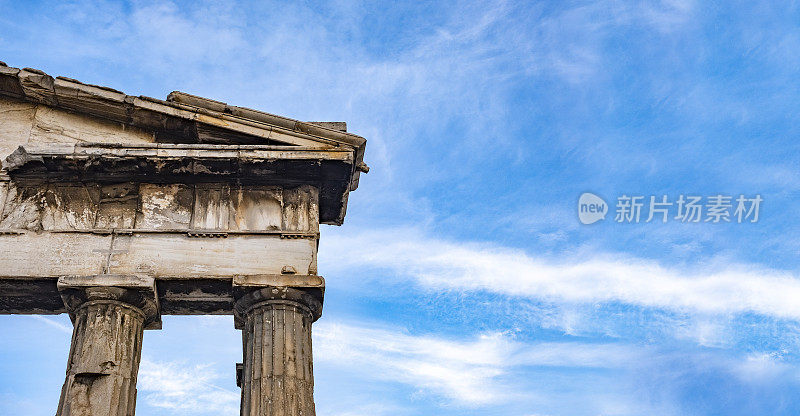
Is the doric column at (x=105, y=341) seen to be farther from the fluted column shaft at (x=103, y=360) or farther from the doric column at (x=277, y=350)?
the doric column at (x=277, y=350)

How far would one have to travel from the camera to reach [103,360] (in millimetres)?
12594

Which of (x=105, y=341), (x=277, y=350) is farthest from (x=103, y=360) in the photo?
(x=277, y=350)

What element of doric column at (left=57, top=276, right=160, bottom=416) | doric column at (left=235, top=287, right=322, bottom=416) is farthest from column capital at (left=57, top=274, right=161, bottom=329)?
doric column at (left=235, top=287, right=322, bottom=416)

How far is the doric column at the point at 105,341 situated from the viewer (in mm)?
12242

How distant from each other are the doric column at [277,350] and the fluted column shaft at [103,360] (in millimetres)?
1791

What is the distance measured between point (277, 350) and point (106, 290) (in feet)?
10.1

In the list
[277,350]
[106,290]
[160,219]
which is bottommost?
[277,350]

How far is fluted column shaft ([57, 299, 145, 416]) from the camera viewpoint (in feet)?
40.0

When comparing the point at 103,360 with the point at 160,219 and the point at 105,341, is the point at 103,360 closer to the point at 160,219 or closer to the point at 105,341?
the point at 105,341

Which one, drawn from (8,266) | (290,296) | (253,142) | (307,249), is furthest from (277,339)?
(8,266)

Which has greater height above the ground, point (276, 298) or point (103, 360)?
point (276, 298)

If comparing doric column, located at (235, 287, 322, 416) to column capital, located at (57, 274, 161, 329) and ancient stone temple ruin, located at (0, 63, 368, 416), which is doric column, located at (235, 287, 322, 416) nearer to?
ancient stone temple ruin, located at (0, 63, 368, 416)

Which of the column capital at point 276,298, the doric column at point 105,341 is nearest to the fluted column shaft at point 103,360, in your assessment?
the doric column at point 105,341

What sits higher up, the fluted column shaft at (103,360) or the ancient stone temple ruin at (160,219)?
the ancient stone temple ruin at (160,219)
